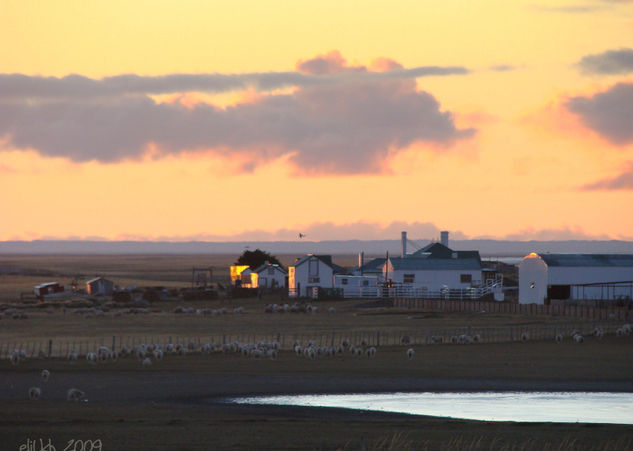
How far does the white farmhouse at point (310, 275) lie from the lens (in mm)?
135125

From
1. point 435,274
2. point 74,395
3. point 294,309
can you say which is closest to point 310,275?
point 435,274

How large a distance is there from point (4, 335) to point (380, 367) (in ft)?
123

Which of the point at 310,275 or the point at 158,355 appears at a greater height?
the point at 310,275

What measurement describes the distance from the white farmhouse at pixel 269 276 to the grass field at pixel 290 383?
5552 centimetres

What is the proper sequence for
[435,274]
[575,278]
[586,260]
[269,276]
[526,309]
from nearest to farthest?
1. [526,309]
2. [575,278]
3. [586,260]
4. [435,274]
5. [269,276]

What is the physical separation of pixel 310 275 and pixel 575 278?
137 ft

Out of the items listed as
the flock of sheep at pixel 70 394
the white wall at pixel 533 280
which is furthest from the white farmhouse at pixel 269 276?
the flock of sheep at pixel 70 394

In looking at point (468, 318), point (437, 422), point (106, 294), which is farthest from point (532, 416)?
point (106, 294)

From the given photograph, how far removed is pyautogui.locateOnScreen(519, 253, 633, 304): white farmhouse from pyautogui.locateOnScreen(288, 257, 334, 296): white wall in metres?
35.8

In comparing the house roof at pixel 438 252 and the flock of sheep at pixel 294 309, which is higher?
the house roof at pixel 438 252

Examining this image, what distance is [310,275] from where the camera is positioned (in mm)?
136000

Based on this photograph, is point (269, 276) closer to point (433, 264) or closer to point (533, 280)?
point (433, 264)

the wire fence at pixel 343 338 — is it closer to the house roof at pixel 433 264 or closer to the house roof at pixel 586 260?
the house roof at pixel 586 260

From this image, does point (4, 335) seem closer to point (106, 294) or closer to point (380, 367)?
point (380, 367)
